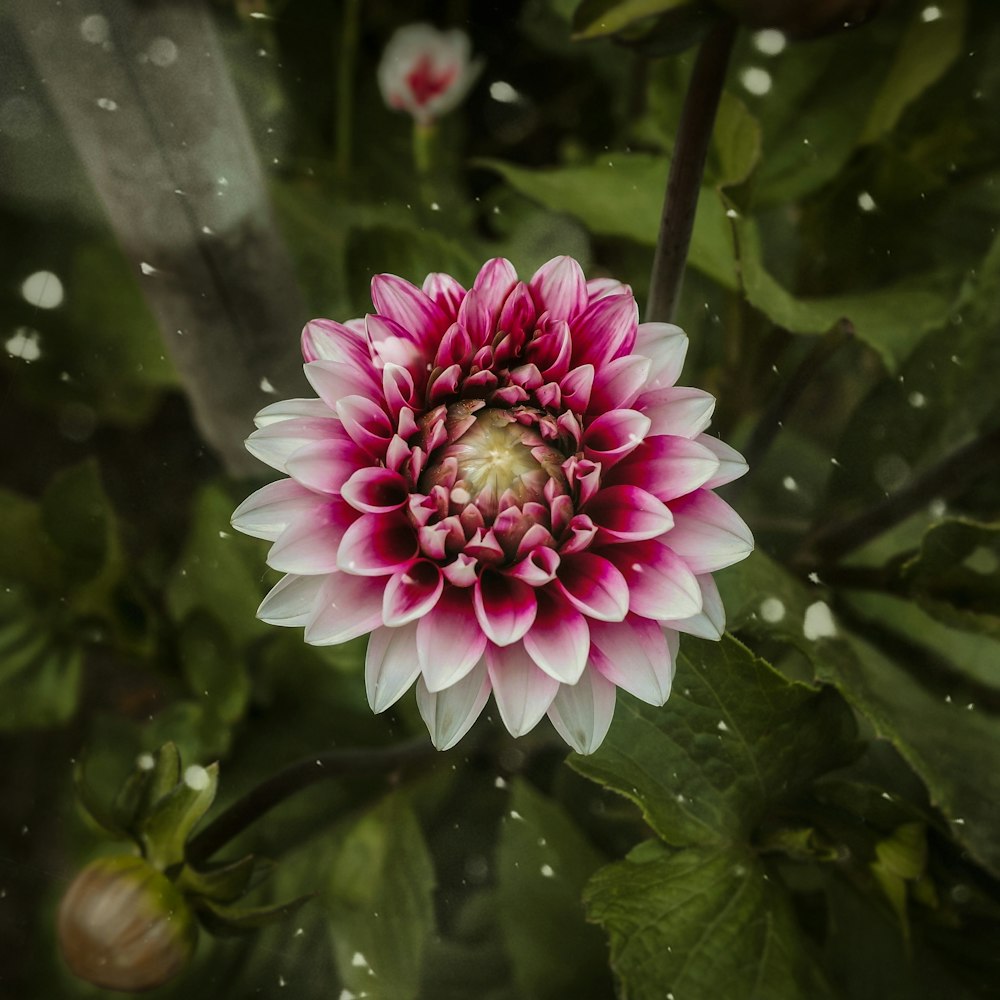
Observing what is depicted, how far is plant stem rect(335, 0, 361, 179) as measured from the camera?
12.6 inches

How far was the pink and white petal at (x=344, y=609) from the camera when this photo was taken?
0.58 ft

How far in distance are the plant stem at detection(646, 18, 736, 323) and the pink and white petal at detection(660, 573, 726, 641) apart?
0.07 metres

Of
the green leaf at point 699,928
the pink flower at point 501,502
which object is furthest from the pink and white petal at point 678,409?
the green leaf at point 699,928

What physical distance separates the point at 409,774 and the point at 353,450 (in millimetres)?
142

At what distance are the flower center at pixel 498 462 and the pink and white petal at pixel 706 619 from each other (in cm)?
4

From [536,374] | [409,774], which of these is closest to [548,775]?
[409,774]

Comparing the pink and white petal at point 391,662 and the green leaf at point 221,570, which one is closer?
the pink and white petal at point 391,662

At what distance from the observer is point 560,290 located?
0.64ft

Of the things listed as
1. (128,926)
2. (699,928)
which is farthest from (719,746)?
(128,926)

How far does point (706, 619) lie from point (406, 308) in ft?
0.29

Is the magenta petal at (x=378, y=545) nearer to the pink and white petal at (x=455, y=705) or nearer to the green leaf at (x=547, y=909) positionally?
the pink and white petal at (x=455, y=705)

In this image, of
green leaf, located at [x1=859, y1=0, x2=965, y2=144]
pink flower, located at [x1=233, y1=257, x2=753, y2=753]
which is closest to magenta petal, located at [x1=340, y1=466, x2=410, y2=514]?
pink flower, located at [x1=233, y1=257, x2=753, y2=753]

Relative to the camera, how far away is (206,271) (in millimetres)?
272

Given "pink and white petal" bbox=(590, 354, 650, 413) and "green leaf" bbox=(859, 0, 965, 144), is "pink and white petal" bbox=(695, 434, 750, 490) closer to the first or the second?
"pink and white petal" bbox=(590, 354, 650, 413)
